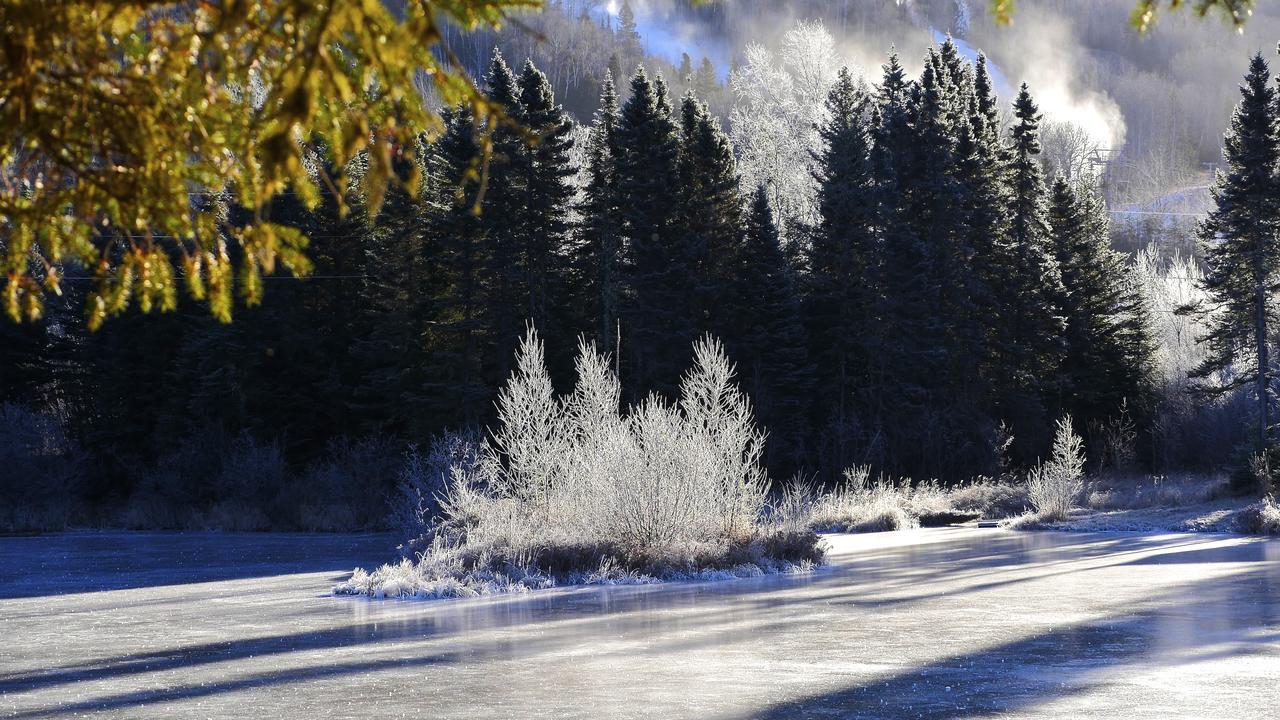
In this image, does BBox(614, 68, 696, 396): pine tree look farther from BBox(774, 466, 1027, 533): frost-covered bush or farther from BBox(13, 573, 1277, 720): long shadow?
BBox(13, 573, 1277, 720): long shadow

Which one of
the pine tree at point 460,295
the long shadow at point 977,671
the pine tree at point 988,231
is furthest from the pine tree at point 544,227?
the long shadow at point 977,671

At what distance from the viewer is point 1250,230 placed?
4138 centimetres

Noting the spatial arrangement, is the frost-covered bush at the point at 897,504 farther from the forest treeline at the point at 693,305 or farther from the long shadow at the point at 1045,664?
the long shadow at the point at 1045,664

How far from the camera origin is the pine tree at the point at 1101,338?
162 feet

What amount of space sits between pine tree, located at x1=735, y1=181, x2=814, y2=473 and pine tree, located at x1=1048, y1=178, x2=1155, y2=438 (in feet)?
36.8

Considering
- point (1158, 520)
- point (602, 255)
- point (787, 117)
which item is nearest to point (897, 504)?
point (1158, 520)

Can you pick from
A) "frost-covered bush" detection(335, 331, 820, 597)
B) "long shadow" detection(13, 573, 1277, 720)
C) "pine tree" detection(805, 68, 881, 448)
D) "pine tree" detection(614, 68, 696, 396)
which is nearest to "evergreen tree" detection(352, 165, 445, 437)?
"pine tree" detection(614, 68, 696, 396)

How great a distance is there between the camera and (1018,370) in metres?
47.6

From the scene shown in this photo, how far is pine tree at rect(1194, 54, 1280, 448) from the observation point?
134 feet

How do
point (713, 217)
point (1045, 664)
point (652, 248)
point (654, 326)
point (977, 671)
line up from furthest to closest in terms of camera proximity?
point (713, 217)
point (652, 248)
point (654, 326)
point (1045, 664)
point (977, 671)

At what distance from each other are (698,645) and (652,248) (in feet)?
98.0

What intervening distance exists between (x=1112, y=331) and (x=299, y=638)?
40.7 metres

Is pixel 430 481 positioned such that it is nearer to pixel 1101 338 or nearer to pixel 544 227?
pixel 544 227

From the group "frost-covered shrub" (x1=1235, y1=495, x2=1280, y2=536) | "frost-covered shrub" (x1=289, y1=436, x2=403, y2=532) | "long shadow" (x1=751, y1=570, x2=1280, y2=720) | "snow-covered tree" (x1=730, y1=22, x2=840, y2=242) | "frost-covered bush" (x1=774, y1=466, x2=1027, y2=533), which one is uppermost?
"snow-covered tree" (x1=730, y1=22, x2=840, y2=242)
